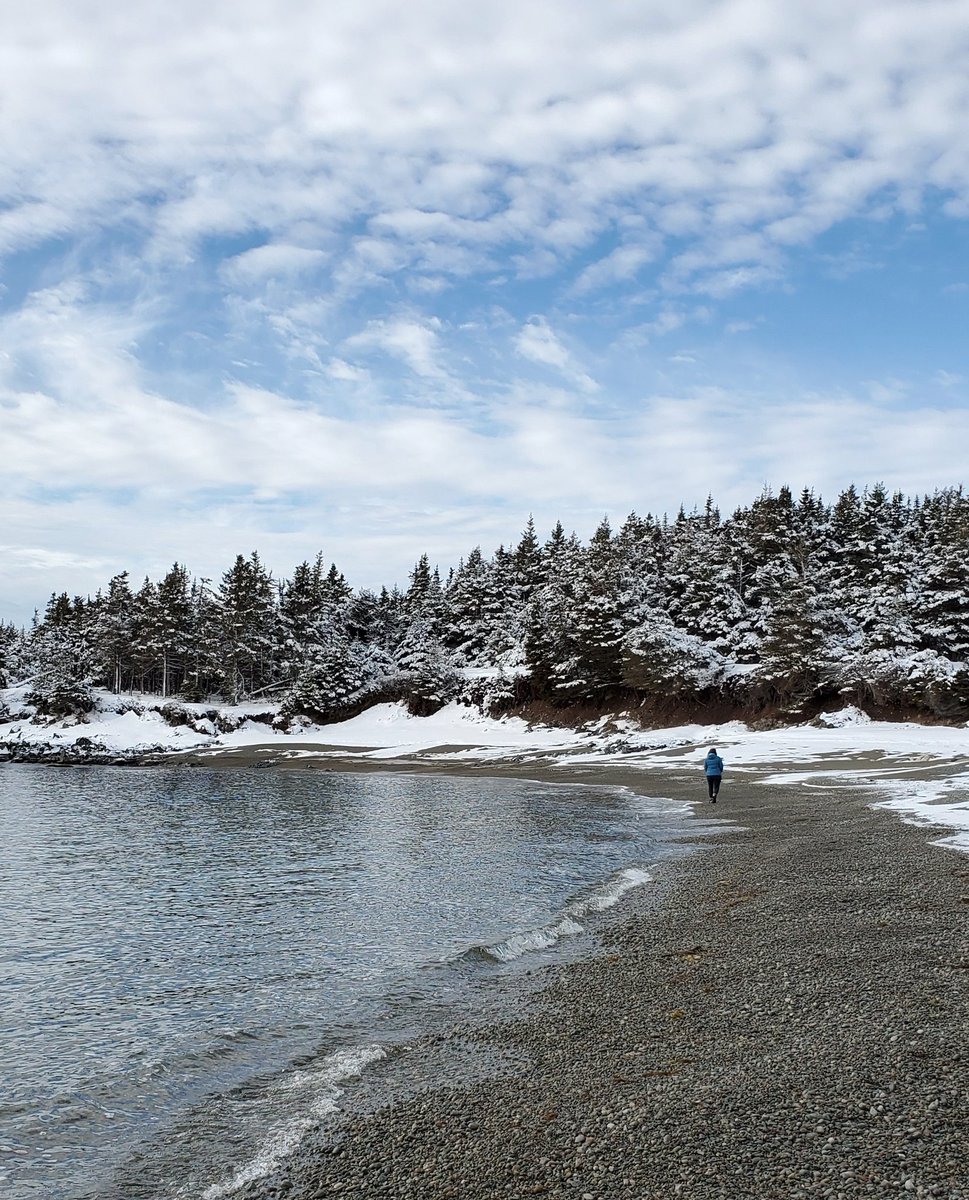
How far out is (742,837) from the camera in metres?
19.0

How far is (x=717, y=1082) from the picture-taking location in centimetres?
638

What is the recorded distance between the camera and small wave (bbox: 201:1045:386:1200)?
576 cm

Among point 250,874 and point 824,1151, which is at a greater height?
point 824,1151

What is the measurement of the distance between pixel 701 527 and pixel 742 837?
55.0m

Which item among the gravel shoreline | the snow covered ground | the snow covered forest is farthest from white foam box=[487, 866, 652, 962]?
the snow covered forest

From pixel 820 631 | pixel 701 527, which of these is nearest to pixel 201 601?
pixel 701 527

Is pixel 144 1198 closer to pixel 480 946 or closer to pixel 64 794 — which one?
pixel 480 946

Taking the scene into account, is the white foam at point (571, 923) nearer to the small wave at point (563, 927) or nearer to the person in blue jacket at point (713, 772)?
the small wave at point (563, 927)

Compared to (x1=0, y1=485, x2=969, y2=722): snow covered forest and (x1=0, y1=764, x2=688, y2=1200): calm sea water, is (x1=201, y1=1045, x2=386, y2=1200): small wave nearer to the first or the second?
(x1=0, y1=764, x2=688, y2=1200): calm sea water

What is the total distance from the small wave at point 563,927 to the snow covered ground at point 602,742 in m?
6.11

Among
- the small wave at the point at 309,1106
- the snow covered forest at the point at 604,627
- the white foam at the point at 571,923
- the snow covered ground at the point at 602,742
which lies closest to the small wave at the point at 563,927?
the white foam at the point at 571,923

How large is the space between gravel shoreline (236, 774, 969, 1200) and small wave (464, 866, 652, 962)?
85 cm

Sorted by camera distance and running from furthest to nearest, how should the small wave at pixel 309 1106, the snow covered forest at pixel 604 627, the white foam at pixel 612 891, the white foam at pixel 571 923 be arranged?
the snow covered forest at pixel 604 627 → the white foam at pixel 612 891 → the white foam at pixel 571 923 → the small wave at pixel 309 1106

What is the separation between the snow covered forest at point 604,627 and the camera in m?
47.0
